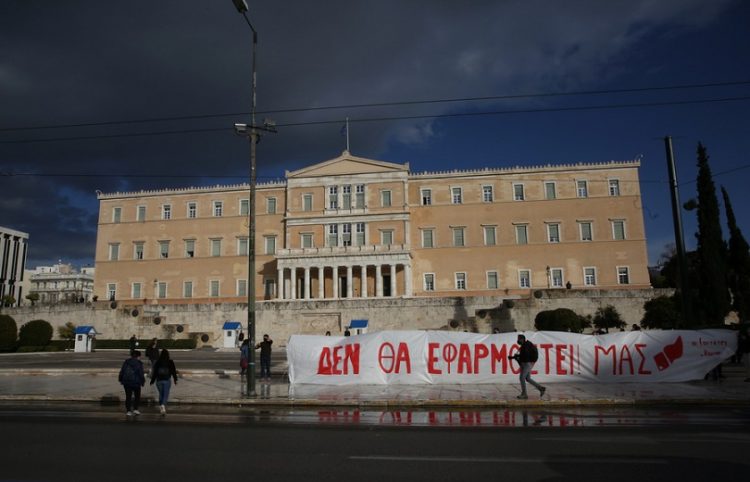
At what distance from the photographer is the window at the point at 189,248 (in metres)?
56.8

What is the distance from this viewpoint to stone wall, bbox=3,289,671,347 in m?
39.0

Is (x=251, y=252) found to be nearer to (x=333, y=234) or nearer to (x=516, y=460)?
(x=516, y=460)

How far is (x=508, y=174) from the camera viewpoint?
52906 mm

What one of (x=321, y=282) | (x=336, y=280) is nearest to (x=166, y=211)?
(x=321, y=282)

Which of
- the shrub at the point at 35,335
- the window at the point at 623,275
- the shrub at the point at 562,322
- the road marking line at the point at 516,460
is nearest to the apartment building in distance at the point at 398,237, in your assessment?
the window at the point at 623,275

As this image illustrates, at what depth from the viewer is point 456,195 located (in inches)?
2100

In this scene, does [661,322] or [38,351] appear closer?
[661,322]

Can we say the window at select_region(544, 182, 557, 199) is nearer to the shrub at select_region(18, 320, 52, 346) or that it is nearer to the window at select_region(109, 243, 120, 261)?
the shrub at select_region(18, 320, 52, 346)

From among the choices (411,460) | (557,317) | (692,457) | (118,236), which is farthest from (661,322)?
(118,236)

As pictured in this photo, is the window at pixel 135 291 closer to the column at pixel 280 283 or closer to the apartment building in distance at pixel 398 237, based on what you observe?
the apartment building in distance at pixel 398 237

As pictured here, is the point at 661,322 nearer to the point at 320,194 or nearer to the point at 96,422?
the point at 96,422

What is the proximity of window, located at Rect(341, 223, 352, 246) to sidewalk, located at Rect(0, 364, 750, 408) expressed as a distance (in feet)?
114

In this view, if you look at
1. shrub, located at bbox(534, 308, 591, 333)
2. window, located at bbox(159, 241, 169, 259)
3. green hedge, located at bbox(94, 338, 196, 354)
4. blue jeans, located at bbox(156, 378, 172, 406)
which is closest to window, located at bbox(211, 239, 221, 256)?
window, located at bbox(159, 241, 169, 259)

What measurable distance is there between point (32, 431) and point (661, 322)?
2887 cm
